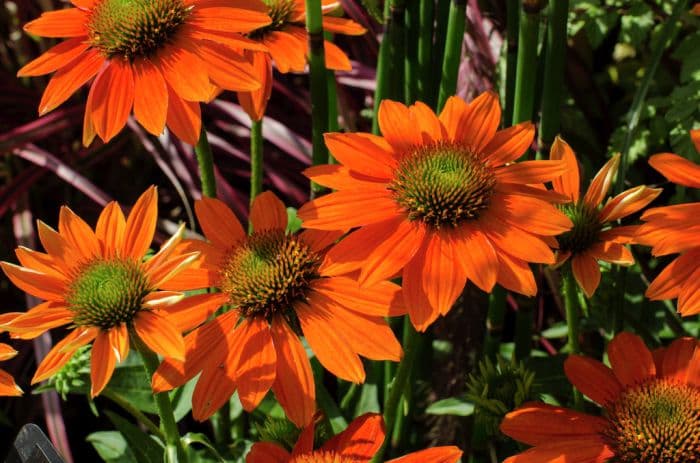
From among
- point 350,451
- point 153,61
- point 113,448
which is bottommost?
point 113,448

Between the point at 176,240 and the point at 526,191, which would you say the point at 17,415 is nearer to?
the point at 176,240

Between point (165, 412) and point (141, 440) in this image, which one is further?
point (141, 440)

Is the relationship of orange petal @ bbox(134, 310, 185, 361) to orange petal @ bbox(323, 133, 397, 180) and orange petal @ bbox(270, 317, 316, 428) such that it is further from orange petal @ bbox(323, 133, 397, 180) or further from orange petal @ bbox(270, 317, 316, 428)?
orange petal @ bbox(323, 133, 397, 180)

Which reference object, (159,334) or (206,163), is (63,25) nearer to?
(206,163)

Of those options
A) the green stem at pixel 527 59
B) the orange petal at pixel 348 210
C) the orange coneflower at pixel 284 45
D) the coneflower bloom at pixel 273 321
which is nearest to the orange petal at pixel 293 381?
the coneflower bloom at pixel 273 321

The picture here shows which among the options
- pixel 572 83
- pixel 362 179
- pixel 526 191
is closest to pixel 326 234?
pixel 362 179

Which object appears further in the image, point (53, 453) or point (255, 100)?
point (255, 100)

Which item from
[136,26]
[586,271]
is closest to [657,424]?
[586,271]
